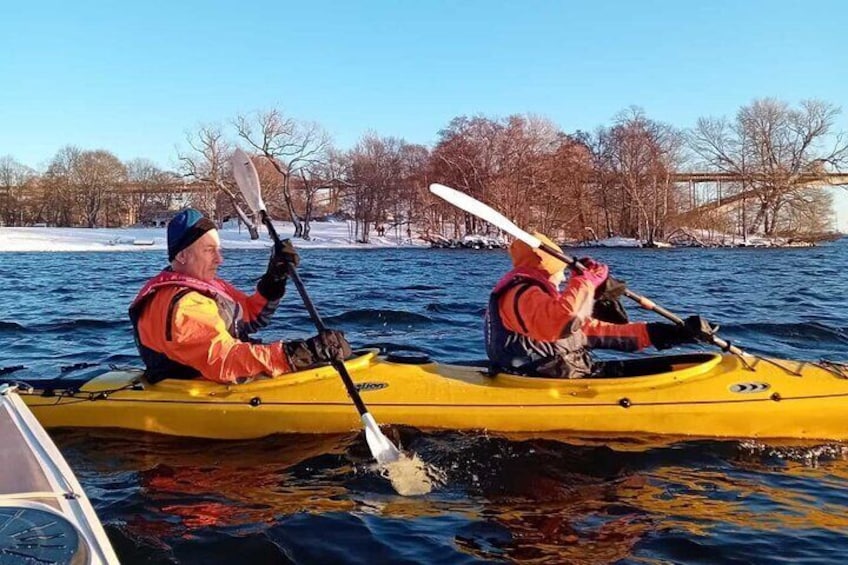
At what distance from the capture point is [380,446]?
13.8 ft

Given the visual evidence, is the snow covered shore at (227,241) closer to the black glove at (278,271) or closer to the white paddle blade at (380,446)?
the black glove at (278,271)

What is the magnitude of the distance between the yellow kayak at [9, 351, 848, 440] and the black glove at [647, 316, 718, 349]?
0.69 ft

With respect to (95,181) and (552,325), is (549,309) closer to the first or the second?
(552,325)

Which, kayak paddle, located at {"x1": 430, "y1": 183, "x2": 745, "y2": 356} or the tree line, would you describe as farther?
the tree line

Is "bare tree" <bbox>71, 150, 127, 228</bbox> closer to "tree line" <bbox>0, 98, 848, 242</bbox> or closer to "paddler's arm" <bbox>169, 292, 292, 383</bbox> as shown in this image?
"tree line" <bbox>0, 98, 848, 242</bbox>

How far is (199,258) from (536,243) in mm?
2120

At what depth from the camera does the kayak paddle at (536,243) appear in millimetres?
4613

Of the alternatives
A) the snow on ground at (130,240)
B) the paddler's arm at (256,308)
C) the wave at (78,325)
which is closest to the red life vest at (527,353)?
the paddler's arm at (256,308)

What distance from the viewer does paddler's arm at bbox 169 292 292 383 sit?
438cm

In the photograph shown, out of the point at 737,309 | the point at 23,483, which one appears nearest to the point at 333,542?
the point at 23,483

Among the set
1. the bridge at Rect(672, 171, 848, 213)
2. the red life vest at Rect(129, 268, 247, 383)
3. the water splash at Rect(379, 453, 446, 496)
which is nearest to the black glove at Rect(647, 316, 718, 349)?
the water splash at Rect(379, 453, 446, 496)

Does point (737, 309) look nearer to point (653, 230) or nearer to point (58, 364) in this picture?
point (58, 364)

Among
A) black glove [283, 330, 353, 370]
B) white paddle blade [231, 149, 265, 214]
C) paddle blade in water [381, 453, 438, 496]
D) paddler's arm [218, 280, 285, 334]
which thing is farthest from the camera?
white paddle blade [231, 149, 265, 214]

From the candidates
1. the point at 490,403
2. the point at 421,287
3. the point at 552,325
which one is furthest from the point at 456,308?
the point at 552,325
